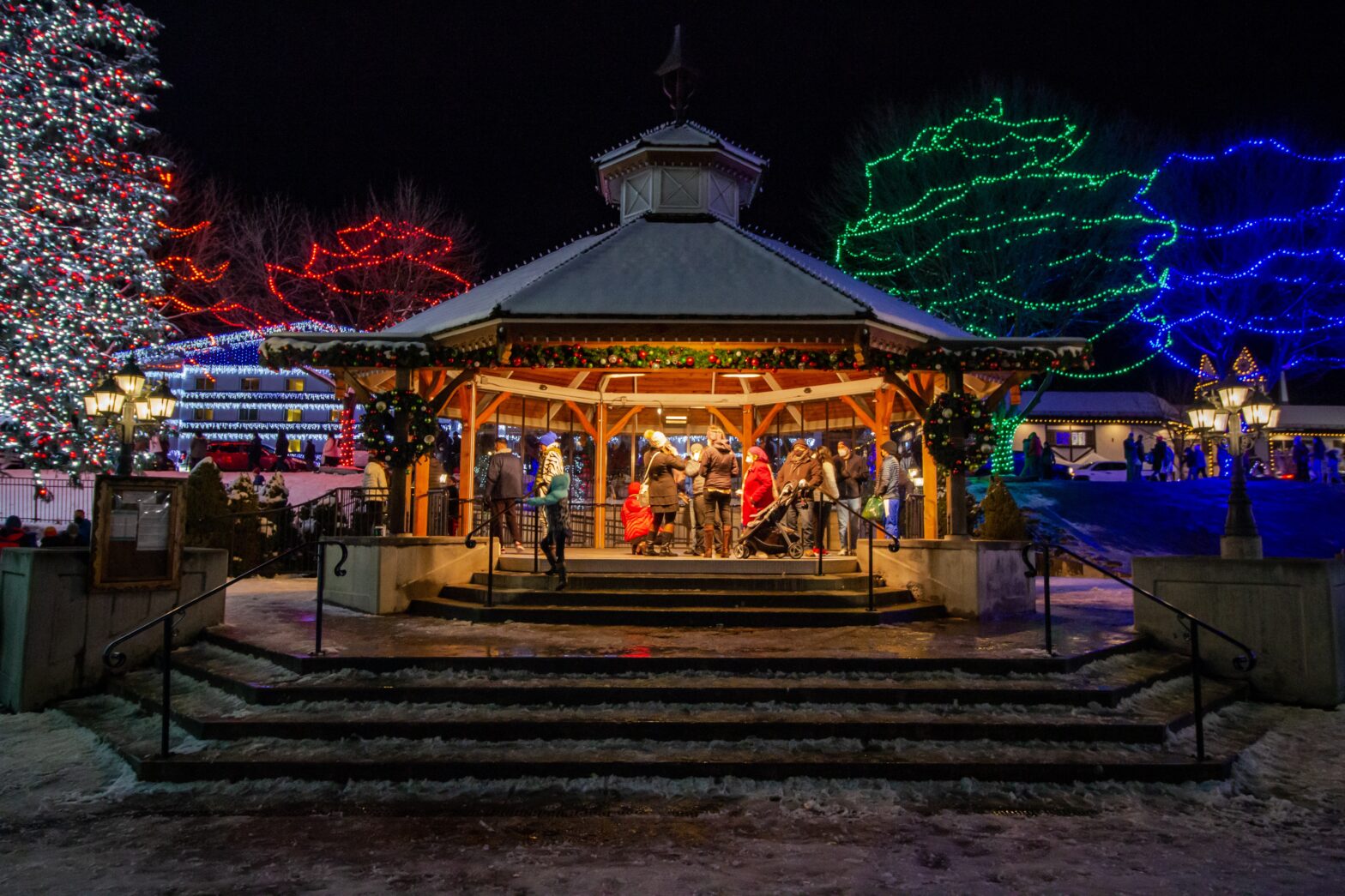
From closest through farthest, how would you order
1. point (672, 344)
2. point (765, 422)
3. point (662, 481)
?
point (672, 344), point (662, 481), point (765, 422)

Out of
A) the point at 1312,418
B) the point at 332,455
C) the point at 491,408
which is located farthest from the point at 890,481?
the point at 1312,418

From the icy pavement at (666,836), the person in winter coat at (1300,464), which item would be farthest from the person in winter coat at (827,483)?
the person in winter coat at (1300,464)

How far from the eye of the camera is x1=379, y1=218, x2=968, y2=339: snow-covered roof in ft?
38.2

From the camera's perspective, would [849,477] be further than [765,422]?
No

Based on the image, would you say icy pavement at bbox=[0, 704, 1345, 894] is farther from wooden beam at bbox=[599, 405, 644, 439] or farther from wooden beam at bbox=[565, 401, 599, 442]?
wooden beam at bbox=[599, 405, 644, 439]

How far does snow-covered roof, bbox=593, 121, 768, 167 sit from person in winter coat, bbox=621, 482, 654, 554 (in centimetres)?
677

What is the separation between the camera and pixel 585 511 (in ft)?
57.8

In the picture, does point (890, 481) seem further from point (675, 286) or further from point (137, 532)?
point (137, 532)

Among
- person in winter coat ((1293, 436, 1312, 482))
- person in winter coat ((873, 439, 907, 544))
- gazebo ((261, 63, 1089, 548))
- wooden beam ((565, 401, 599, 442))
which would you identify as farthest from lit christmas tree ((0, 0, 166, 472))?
person in winter coat ((1293, 436, 1312, 482))

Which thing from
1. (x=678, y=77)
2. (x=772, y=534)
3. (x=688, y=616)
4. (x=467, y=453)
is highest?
(x=678, y=77)

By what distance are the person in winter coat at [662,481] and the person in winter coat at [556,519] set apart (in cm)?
183

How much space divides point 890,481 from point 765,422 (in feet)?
10.3

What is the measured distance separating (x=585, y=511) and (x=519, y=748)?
11.2 metres

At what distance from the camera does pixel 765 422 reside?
16953mm
